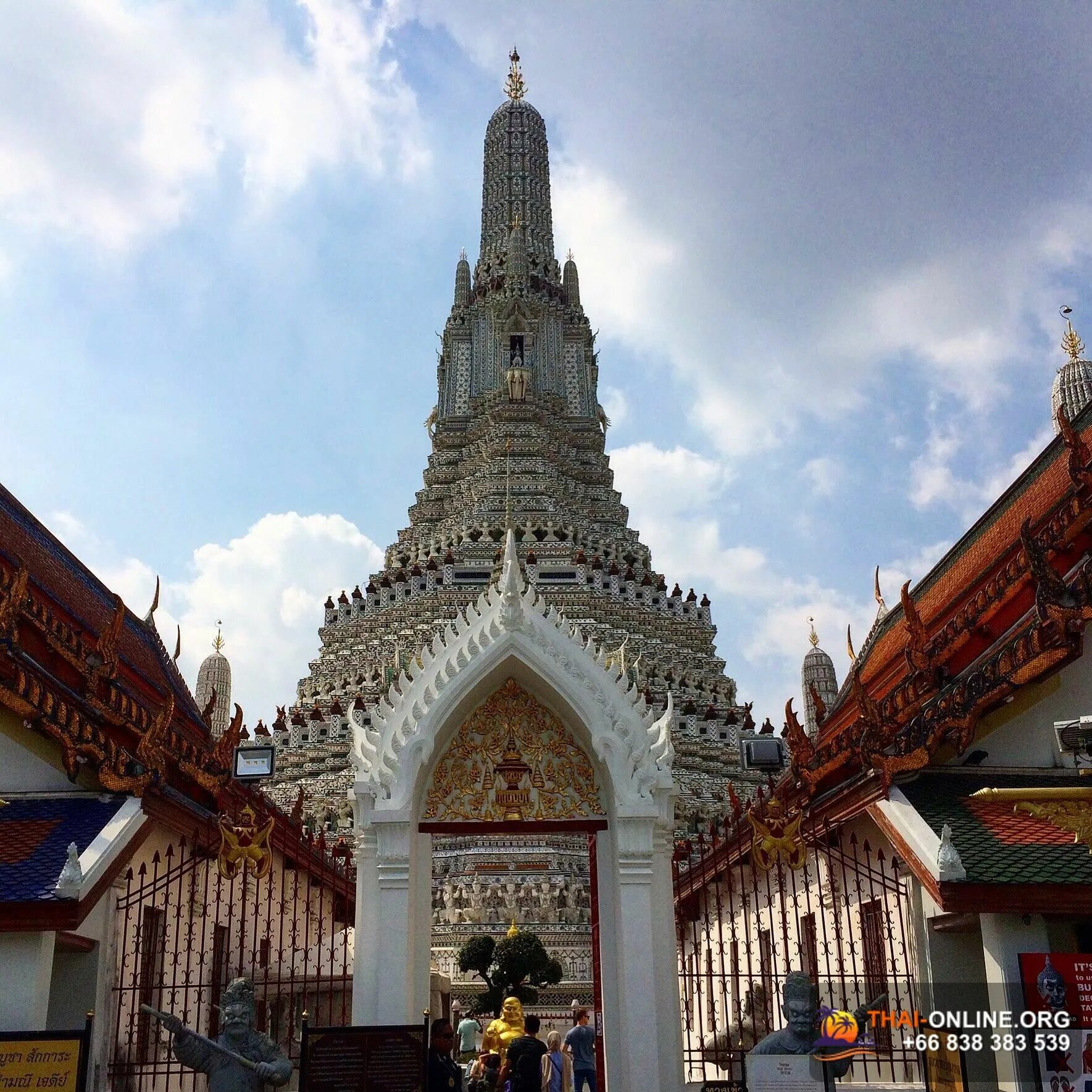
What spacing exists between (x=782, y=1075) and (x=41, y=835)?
6720 mm

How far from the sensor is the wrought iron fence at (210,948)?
34.6 feet

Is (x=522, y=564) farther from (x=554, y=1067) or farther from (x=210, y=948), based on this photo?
(x=554, y=1067)

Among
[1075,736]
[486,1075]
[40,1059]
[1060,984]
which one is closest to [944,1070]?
[1060,984]

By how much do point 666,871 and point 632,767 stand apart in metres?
0.91

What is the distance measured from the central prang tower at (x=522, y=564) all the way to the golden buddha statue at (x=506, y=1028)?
12.5 meters

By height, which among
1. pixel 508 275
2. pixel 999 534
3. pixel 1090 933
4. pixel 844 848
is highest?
pixel 508 275

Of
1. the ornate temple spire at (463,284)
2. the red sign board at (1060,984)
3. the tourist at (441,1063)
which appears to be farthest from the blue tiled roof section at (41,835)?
the ornate temple spire at (463,284)

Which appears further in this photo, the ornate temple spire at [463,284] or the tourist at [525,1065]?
the ornate temple spire at [463,284]

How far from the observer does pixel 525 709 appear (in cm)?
1096

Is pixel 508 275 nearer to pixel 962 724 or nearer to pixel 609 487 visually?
pixel 609 487

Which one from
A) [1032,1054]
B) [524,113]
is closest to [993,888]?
[1032,1054]

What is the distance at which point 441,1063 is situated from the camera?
28.1 ft

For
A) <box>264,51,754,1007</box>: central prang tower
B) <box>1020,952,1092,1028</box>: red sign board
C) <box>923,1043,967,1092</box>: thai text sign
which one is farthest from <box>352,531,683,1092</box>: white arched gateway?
<box>264,51,754,1007</box>: central prang tower

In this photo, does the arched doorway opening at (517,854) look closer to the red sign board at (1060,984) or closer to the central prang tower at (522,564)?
the central prang tower at (522,564)
